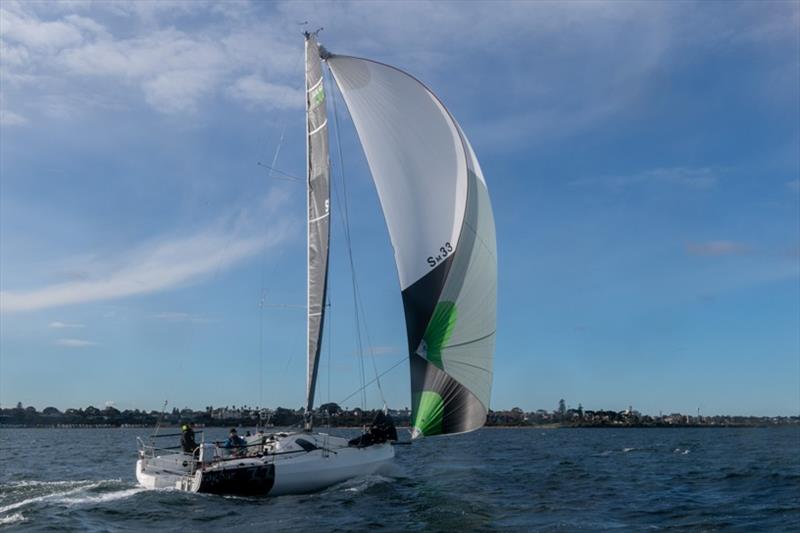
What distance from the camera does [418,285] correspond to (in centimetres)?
1991

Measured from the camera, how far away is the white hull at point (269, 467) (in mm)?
17859

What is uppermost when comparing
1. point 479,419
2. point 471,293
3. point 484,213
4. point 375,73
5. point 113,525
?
point 375,73

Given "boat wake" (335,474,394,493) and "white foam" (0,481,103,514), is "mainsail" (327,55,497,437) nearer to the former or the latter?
"boat wake" (335,474,394,493)

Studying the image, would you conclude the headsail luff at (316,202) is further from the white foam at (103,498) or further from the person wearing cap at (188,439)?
the white foam at (103,498)

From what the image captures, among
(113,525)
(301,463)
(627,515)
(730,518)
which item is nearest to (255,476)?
(301,463)

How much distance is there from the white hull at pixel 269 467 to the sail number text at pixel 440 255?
5.08m

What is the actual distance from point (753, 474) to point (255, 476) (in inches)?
705

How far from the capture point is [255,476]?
703 inches

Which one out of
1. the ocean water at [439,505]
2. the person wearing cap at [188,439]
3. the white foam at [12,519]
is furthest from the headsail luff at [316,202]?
the white foam at [12,519]

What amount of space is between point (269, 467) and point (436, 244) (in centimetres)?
660

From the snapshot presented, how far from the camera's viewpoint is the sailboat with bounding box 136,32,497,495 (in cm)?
1942

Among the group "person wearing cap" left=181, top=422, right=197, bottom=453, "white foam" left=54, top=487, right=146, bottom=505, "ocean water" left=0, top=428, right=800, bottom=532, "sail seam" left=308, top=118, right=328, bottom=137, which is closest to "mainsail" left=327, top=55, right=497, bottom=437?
"sail seam" left=308, top=118, right=328, bottom=137

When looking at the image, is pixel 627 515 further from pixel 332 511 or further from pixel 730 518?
pixel 332 511

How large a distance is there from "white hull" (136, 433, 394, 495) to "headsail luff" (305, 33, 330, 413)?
5.64 ft
